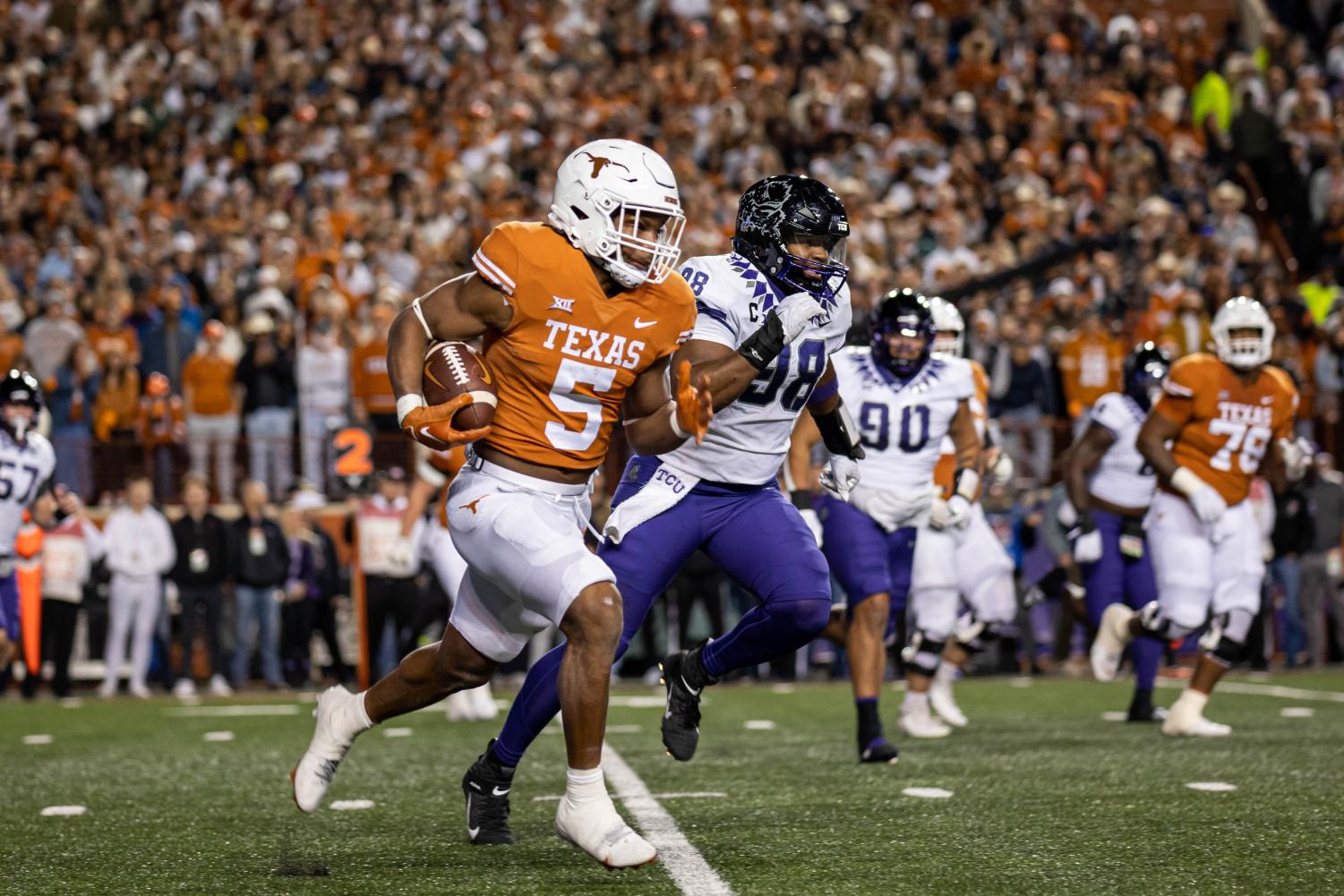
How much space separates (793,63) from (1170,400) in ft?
33.6

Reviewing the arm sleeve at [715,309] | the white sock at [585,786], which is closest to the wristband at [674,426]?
the arm sleeve at [715,309]

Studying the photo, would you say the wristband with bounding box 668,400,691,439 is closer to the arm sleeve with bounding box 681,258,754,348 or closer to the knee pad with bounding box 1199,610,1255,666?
the arm sleeve with bounding box 681,258,754,348

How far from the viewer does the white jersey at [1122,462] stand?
9125 millimetres

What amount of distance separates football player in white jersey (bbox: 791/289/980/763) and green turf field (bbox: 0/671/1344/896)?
2.59 feet

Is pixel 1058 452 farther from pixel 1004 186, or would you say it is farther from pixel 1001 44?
pixel 1001 44

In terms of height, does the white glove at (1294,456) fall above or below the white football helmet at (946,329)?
below

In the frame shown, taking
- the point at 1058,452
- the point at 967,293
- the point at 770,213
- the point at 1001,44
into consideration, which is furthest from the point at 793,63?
the point at 770,213

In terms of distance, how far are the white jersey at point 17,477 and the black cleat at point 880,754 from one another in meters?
4.27

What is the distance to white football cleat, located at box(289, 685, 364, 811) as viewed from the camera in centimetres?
482

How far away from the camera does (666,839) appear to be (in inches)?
196

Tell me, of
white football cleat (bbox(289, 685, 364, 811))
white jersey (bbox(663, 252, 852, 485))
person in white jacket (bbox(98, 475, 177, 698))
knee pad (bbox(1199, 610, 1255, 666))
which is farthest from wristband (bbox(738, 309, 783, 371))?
person in white jacket (bbox(98, 475, 177, 698))

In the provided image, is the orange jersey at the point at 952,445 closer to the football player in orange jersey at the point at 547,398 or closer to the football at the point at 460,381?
the football player in orange jersey at the point at 547,398

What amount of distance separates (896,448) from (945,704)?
178 centimetres

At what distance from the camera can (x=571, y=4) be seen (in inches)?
712
